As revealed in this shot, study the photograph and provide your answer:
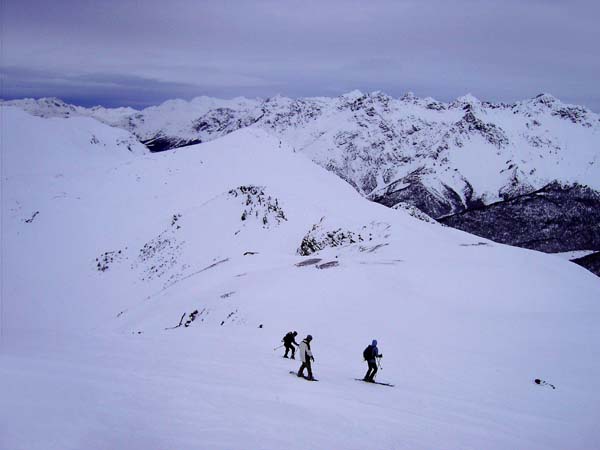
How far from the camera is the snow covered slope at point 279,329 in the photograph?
10477 millimetres

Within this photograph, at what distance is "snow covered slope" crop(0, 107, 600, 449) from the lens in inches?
412

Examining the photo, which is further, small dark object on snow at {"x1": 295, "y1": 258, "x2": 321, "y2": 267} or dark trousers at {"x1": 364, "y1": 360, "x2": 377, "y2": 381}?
small dark object on snow at {"x1": 295, "y1": 258, "x2": 321, "y2": 267}

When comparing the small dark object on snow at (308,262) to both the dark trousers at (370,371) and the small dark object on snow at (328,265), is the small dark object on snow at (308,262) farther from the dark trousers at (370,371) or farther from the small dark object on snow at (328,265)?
the dark trousers at (370,371)

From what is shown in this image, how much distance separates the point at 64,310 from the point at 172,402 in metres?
39.4

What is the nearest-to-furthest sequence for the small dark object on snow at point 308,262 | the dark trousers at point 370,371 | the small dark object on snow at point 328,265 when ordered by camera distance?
the dark trousers at point 370,371 < the small dark object on snow at point 328,265 < the small dark object on snow at point 308,262

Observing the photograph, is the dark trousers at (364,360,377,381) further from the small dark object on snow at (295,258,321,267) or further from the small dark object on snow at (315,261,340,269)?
the small dark object on snow at (295,258,321,267)

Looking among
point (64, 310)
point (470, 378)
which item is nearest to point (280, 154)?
point (64, 310)

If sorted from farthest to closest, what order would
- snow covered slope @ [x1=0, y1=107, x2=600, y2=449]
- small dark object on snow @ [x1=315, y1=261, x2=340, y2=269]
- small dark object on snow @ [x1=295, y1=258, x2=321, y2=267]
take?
small dark object on snow @ [x1=295, y1=258, x2=321, y2=267]
small dark object on snow @ [x1=315, y1=261, x2=340, y2=269]
snow covered slope @ [x1=0, y1=107, x2=600, y2=449]

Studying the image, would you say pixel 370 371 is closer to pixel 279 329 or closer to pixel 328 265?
pixel 279 329

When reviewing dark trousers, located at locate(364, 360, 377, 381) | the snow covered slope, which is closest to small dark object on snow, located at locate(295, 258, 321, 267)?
the snow covered slope

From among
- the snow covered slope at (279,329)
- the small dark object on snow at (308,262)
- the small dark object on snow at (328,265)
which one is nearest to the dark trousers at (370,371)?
the snow covered slope at (279,329)

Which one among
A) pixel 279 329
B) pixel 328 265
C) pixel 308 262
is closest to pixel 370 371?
pixel 279 329

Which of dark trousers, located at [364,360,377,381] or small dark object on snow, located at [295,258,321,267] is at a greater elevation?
dark trousers, located at [364,360,377,381]

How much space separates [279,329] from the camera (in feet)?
84.5
